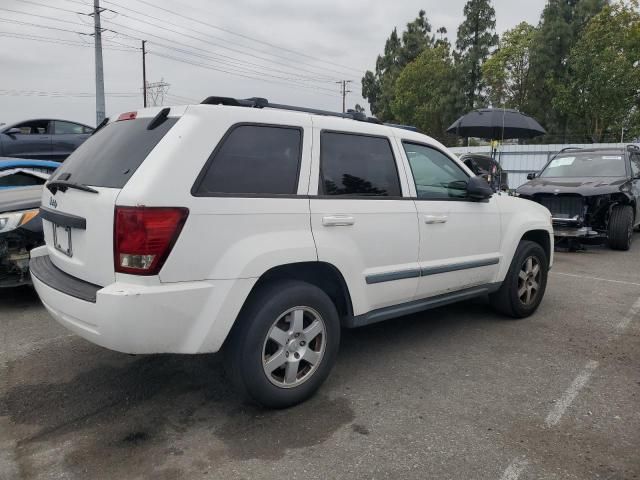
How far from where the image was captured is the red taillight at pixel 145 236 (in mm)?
2520

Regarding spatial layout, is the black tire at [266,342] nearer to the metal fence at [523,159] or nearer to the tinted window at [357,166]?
the tinted window at [357,166]

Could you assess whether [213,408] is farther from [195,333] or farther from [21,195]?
[21,195]

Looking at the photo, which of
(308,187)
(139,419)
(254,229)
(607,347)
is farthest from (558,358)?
(139,419)

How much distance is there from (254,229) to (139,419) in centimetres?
130

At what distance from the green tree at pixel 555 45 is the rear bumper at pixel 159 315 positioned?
37.4 meters

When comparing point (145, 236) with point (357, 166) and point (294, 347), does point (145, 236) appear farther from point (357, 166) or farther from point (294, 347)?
point (357, 166)

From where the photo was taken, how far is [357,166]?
11.3 ft

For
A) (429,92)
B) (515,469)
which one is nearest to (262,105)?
(515,469)

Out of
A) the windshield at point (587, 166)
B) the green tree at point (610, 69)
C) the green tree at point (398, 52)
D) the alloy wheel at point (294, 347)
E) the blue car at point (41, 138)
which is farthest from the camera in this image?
the green tree at point (398, 52)

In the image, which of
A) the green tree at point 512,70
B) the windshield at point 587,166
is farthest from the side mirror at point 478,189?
the green tree at point 512,70

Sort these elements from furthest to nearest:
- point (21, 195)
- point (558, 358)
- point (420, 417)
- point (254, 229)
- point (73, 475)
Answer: point (21, 195)
point (558, 358)
point (420, 417)
point (254, 229)
point (73, 475)

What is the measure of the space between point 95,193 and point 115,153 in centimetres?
31

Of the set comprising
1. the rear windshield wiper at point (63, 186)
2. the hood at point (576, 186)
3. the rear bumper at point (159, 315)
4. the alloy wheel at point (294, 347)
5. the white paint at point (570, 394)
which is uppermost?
the hood at point (576, 186)

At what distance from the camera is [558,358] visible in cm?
395
